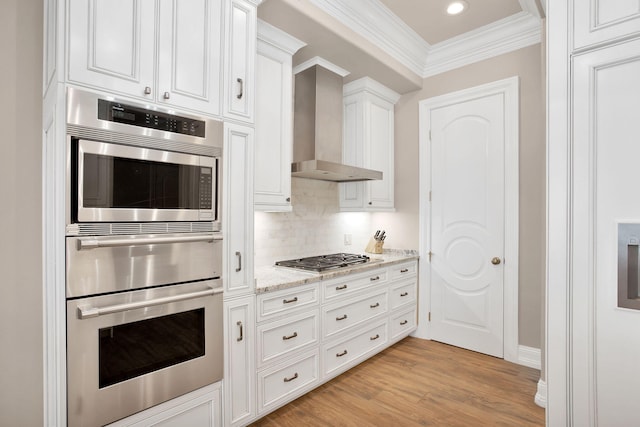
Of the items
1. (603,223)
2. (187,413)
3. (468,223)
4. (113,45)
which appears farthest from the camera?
(468,223)

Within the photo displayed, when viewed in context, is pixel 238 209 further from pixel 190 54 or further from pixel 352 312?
pixel 352 312

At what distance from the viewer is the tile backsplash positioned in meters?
2.97

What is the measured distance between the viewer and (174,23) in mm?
1654

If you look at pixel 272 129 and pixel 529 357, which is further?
pixel 529 357

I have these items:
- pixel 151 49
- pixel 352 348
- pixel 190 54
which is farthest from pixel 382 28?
pixel 352 348

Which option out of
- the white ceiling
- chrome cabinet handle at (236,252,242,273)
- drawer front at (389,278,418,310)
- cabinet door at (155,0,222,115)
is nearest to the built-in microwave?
cabinet door at (155,0,222,115)

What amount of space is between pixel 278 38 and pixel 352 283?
2.02 m

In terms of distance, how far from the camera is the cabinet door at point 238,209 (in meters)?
1.88

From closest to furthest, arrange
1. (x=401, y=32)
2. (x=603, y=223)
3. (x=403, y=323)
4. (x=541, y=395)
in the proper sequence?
(x=603, y=223) < (x=541, y=395) < (x=401, y=32) < (x=403, y=323)

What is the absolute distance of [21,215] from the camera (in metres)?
1.63

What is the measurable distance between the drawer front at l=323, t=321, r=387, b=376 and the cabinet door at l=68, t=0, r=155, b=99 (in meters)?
2.13

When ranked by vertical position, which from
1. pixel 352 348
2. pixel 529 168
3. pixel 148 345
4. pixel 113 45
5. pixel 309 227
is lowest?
pixel 352 348

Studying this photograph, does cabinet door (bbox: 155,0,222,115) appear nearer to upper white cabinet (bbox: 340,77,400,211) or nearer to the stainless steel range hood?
the stainless steel range hood

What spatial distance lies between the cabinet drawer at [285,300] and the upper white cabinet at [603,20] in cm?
196
